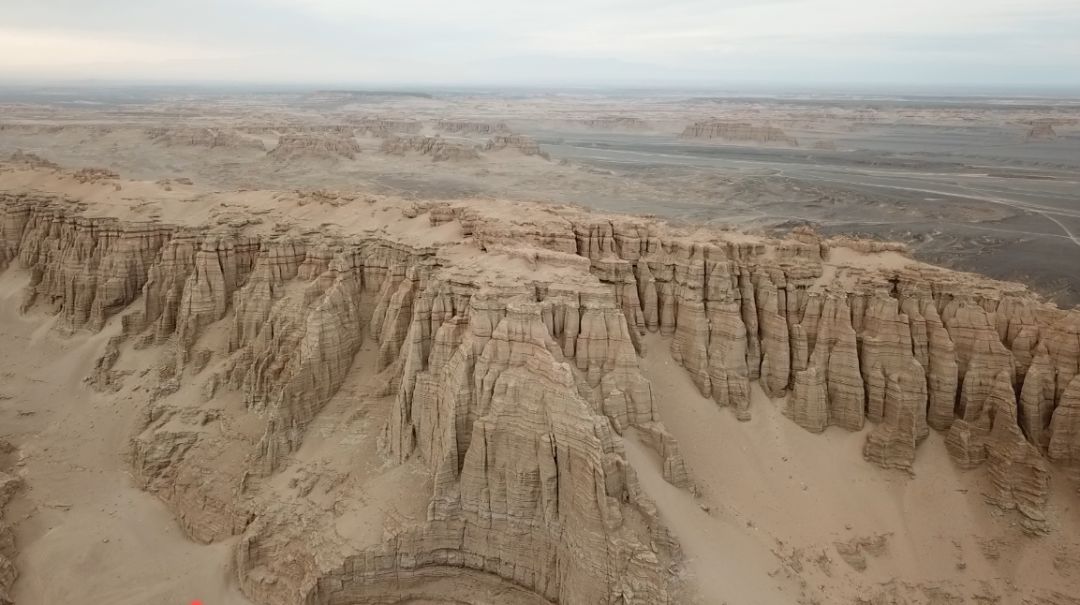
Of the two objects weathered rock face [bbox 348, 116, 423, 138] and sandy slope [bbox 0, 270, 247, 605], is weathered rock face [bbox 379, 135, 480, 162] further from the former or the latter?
sandy slope [bbox 0, 270, 247, 605]

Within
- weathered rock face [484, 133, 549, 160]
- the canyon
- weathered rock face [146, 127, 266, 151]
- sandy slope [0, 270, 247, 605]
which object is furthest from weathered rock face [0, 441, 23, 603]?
weathered rock face [484, 133, 549, 160]

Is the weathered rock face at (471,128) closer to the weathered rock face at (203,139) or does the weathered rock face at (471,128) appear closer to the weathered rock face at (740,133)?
the weathered rock face at (740,133)

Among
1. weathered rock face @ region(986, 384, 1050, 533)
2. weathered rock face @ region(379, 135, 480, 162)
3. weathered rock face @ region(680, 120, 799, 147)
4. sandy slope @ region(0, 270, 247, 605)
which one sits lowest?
sandy slope @ region(0, 270, 247, 605)

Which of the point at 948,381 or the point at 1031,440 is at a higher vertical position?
the point at 948,381

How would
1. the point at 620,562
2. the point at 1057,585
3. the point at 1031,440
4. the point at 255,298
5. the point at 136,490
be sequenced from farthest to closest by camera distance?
the point at 255,298
the point at 136,490
the point at 1031,440
the point at 1057,585
the point at 620,562

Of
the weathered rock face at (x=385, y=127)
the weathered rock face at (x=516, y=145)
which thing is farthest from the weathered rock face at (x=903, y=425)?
the weathered rock face at (x=385, y=127)

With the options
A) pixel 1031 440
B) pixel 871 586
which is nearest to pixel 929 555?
pixel 871 586

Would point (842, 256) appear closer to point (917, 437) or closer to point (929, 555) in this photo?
point (917, 437)
